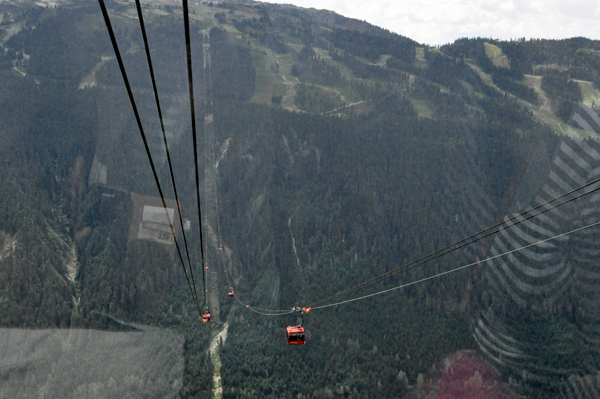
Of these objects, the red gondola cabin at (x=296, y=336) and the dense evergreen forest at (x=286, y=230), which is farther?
the dense evergreen forest at (x=286, y=230)

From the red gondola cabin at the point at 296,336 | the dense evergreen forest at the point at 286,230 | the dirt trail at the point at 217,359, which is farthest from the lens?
the dense evergreen forest at the point at 286,230

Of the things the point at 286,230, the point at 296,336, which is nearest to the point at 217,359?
the point at 286,230

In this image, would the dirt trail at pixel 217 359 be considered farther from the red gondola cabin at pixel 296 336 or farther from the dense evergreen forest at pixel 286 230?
the red gondola cabin at pixel 296 336

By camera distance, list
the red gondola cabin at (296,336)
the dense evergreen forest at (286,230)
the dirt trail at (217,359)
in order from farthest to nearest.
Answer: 1. the dense evergreen forest at (286,230)
2. the dirt trail at (217,359)
3. the red gondola cabin at (296,336)

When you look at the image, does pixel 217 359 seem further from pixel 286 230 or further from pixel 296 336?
pixel 296 336

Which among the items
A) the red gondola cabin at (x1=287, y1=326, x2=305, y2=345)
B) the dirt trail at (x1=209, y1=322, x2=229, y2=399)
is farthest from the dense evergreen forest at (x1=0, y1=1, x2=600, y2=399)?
the red gondola cabin at (x1=287, y1=326, x2=305, y2=345)

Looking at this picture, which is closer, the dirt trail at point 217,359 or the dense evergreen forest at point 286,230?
the dirt trail at point 217,359

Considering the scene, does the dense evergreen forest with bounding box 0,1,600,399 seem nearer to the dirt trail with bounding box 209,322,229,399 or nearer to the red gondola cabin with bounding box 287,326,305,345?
the dirt trail with bounding box 209,322,229,399

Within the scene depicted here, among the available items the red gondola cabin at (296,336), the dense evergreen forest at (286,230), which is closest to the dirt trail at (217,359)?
the dense evergreen forest at (286,230)

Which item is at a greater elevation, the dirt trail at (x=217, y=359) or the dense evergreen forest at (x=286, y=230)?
the dense evergreen forest at (x=286, y=230)
